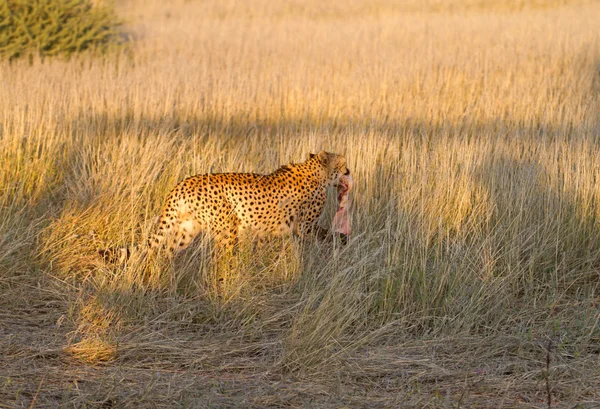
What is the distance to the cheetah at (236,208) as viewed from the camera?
4504mm

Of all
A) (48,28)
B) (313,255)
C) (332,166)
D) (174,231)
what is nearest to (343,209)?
(332,166)

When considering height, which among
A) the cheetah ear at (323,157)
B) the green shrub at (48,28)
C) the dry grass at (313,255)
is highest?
the green shrub at (48,28)

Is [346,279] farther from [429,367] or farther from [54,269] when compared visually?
[54,269]

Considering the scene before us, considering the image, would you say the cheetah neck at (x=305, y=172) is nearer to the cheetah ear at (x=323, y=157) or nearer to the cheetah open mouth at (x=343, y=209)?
the cheetah ear at (x=323, y=157)

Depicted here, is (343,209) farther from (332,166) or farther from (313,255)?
(313,255)

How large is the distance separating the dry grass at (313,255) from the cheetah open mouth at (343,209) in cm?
9

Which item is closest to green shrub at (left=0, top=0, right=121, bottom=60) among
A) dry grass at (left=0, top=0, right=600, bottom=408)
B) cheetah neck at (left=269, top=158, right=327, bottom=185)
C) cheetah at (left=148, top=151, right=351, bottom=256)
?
dry grass at (left=0, top=0, right=600, bottom=408)

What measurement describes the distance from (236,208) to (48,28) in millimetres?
6935

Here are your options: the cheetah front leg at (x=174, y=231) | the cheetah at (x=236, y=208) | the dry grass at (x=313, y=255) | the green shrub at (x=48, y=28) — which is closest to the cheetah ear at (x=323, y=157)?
the cheetah at (x=236, y=208)

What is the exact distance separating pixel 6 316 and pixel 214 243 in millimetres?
1074

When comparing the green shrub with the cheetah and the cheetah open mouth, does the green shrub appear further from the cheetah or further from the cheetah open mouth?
the cheetah

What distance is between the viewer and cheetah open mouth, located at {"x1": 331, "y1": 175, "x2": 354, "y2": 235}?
4.77 m

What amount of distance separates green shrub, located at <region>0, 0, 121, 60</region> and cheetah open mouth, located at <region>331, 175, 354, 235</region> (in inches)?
241

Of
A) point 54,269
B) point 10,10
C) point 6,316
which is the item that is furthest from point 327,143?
point 10,10
